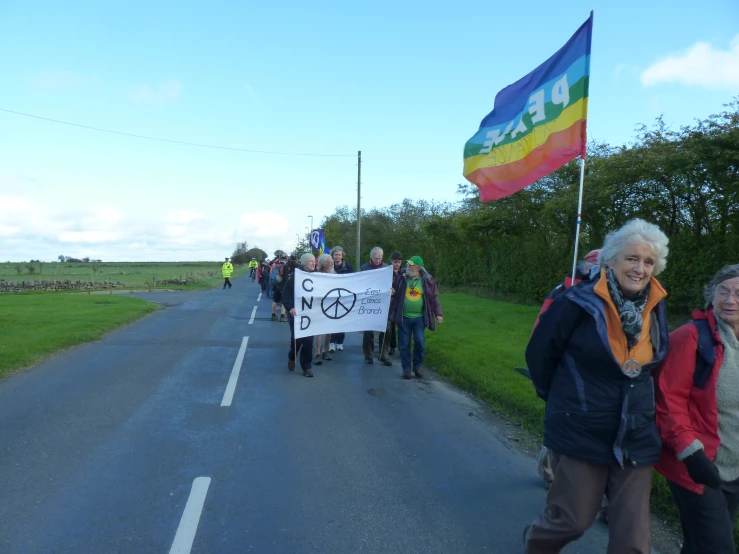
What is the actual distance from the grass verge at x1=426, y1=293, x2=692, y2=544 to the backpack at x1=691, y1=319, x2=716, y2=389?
5.32ft

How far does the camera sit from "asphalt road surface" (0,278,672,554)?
12.2ft

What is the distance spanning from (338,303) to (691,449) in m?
7.55

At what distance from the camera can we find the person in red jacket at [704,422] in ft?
8.95

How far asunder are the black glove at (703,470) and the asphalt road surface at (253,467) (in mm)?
1262

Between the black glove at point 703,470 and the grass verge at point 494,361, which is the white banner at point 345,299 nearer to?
the grass verge at point 494,361

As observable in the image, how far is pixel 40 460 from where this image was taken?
499cm

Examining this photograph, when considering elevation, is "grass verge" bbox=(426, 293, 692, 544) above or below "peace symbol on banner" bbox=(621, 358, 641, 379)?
Answer: below

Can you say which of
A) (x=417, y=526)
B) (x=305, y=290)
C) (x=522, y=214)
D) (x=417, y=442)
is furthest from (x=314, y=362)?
(x=522, y=214)

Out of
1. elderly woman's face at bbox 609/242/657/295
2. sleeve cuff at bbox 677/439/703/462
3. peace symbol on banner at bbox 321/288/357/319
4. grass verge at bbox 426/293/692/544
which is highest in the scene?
elderly woman's face at bbox 609/242/657/295

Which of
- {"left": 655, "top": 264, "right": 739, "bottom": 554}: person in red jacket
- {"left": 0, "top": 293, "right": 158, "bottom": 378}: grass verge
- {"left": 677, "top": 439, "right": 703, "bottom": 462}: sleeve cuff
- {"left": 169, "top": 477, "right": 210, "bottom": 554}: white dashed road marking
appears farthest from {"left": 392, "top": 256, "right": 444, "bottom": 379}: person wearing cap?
{"left": 0, "top": 293, "right": 158, "bottom": 378}: grass verge

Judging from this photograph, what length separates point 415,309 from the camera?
28.7 ft

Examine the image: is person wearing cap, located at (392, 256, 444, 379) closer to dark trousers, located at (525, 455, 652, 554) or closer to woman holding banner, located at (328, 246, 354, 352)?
woman holding banner, located at (328, 246, 354, 352)

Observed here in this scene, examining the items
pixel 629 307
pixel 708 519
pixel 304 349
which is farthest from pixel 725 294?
pixel 304 349

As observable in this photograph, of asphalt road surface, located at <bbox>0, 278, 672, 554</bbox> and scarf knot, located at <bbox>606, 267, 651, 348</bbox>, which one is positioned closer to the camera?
scarf knot, located at <bbox>606, 267, 651, 348</bbox>
